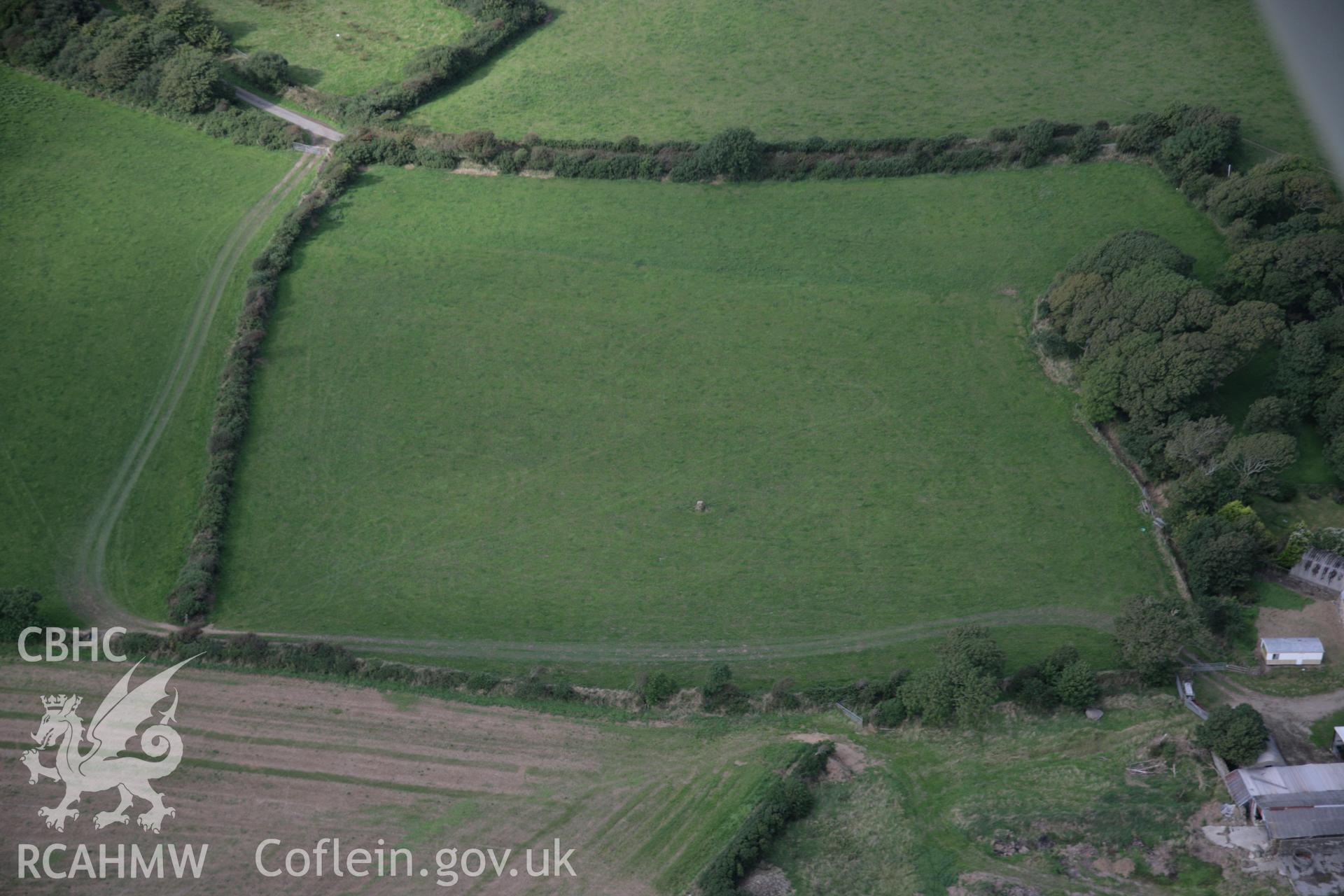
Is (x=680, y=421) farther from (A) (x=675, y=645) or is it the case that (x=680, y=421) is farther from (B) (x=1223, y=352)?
(B) (x=1223, y=352)

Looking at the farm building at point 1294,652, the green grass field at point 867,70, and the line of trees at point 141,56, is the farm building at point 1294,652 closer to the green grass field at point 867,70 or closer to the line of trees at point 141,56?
the green grass field at point 867,70

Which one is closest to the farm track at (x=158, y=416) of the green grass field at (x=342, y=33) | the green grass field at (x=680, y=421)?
Result: the green grass field at (x=680, y=421)

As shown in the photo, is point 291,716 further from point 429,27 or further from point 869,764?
point 429,27

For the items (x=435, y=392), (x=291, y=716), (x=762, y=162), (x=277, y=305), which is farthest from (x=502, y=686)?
(x=762, y=162)

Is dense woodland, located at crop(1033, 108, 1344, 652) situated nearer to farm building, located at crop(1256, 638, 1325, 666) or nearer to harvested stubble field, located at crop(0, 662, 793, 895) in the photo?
farm building, located at crop(1256, 638, 1325, 666)

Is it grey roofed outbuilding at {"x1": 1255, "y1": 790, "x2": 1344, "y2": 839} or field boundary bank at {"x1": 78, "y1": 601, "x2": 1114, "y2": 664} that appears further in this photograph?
field boundary bank at {"x1": 78, "y1": 601, "x2": 1114, "y2": 664}

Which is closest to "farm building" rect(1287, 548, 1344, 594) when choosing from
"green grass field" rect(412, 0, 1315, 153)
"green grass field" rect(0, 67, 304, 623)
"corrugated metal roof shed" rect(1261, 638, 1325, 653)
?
"corrugated metal roof shed" rect(1261, 638, 1325, 653)
